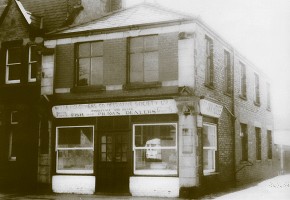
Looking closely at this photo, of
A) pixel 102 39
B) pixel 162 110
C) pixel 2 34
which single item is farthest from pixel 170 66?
pixel 2 34

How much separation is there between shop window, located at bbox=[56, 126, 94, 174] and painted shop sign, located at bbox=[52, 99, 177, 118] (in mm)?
650

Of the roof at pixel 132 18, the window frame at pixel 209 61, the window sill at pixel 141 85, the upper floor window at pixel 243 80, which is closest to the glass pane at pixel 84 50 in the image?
the roof at pixel 132 18

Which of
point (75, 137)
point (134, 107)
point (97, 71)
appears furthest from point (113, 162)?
point (97, 71)

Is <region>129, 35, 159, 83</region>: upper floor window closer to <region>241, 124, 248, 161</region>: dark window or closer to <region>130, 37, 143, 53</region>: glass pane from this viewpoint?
<region>130, 37, 143, 53</region>: glass pane

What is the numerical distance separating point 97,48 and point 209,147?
6.04 meters

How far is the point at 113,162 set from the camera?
17.2 meters

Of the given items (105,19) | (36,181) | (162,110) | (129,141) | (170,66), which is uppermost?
(105,19)

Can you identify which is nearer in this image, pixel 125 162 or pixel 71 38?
pixel 125 162

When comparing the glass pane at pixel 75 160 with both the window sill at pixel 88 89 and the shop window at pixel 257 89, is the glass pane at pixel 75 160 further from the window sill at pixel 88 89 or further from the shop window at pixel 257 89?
the shop window at pixel 257 89

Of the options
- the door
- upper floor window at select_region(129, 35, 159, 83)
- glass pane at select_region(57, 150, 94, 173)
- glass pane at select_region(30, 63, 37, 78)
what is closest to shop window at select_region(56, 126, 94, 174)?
glass pane at select_region(57, 150, 94, 173)

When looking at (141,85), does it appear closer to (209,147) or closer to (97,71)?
(97,71)

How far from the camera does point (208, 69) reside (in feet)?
60.2

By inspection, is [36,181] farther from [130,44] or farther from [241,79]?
[241,79]

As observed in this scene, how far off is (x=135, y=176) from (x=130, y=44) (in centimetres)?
514
